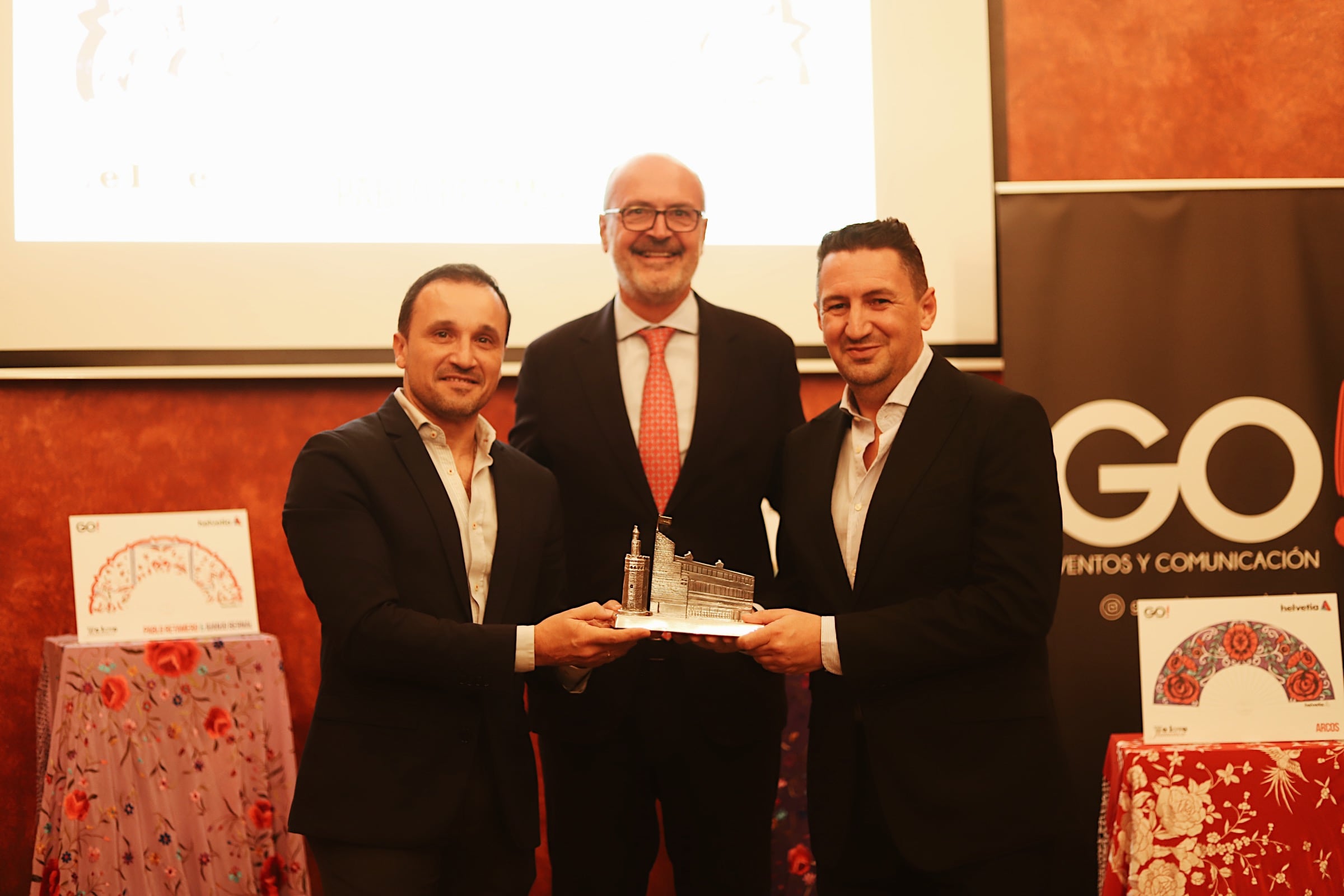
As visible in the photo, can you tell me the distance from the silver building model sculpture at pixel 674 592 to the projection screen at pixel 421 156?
1614 mm

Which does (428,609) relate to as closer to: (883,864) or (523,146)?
(883,864)

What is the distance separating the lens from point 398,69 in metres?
3.40

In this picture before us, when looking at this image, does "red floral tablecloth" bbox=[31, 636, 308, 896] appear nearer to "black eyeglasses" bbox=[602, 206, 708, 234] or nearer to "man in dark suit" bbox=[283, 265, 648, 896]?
"man in dark suit" bbox=[283, 265, 648, 896]

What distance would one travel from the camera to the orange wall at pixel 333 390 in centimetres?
345

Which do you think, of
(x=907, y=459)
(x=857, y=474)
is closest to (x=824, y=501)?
(x=857, y=474)

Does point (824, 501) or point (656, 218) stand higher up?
point (656, 218)

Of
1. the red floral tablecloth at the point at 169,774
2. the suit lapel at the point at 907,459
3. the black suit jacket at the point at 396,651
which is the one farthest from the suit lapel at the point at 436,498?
the red floral tablecloth at the point at 169,774

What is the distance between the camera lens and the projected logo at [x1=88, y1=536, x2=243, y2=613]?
117 inches

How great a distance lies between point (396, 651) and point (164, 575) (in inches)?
63.5

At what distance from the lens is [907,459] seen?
191 cm

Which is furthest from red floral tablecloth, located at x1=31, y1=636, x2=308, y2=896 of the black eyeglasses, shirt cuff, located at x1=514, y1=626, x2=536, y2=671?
the black eyeglasses

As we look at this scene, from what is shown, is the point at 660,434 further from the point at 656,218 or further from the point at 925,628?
the point at 925,628

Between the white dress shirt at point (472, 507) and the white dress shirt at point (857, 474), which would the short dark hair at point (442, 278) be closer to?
the white dress shirt at point (472, 507)

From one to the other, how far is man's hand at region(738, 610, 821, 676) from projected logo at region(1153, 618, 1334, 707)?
1304mm
